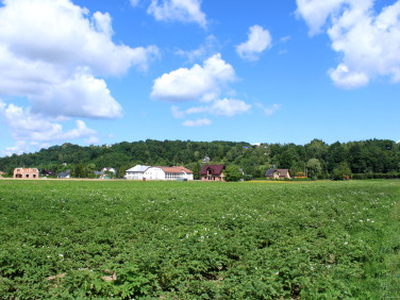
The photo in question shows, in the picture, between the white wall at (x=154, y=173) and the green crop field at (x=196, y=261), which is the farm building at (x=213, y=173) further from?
the green crop field at (x=196, y=261)

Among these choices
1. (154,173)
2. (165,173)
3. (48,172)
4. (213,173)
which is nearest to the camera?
(213,173)

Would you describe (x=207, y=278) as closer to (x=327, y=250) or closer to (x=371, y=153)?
(x=327, y=250)

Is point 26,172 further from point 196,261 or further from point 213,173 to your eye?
point 196,261

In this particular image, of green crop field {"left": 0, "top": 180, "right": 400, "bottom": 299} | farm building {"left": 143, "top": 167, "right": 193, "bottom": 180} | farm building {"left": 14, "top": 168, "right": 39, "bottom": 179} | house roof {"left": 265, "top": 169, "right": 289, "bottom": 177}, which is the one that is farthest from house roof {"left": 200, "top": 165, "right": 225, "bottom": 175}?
green crop field {"left": 0, "top": 180, "right": 400, "bottom": 299}

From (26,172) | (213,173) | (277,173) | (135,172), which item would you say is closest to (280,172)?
(277,173)

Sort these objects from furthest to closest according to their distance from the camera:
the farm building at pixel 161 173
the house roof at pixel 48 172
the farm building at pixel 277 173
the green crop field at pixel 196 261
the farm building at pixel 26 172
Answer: the house roof at pixel 48 172 < the farm building at pixel 277 173 < the farm building at pixel 161 173 < the farm building at pixel 26 172 < the green crop field at pixel 196 261

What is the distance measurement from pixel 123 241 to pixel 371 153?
142239 mm

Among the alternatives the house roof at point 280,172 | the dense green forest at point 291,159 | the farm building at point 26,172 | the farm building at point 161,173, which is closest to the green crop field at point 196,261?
the dense green forest at point 291,159

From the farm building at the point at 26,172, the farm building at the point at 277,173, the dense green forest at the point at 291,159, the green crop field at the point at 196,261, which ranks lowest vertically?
the green crop field at the point at 196,261

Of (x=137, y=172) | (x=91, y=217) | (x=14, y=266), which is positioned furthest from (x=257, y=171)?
(x=14, y=266)

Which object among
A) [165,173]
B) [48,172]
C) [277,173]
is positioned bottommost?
[277,173]

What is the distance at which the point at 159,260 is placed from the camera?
7.43 m

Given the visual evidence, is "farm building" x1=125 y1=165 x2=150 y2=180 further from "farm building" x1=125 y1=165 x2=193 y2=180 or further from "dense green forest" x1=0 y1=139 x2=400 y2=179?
"dense green forest" x1=0 y1=139 x2=400 y2=179

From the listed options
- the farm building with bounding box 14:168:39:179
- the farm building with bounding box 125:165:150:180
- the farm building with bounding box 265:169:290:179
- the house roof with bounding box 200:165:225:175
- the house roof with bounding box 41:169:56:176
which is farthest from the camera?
the house roof with bounding box 41:169:56:176
